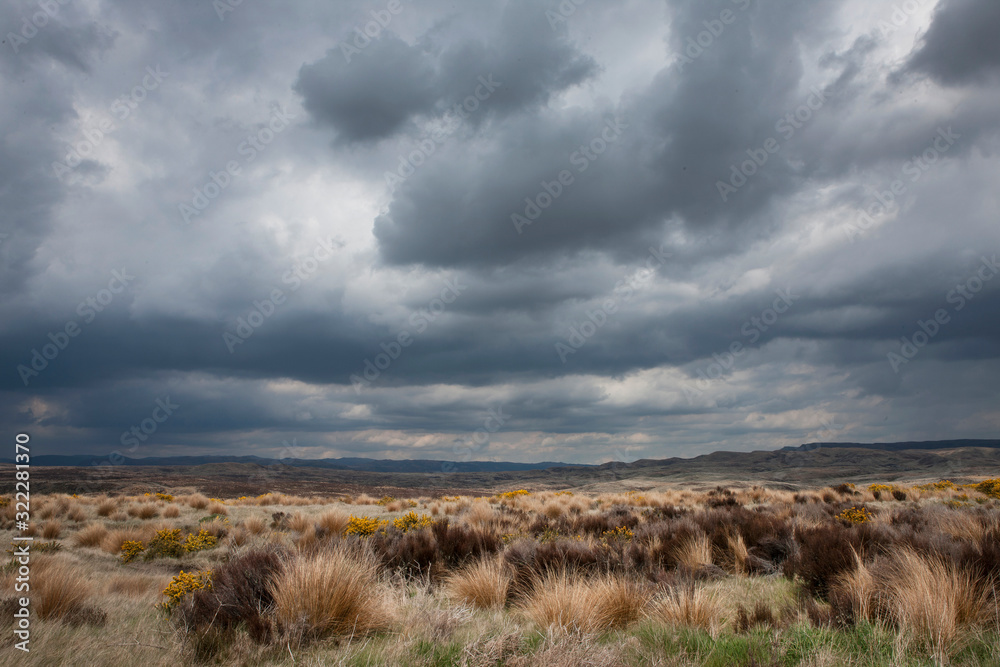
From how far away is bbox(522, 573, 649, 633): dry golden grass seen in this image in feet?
16.9

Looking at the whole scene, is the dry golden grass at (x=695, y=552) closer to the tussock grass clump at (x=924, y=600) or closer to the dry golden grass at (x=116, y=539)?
the tussock grass clump at (x=924, y=600)

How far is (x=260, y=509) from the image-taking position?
2222 centimetres

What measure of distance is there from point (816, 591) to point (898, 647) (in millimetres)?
3213

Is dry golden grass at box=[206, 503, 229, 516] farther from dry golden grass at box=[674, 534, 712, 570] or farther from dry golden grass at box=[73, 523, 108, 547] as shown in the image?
dry golden grass at box=[674, 534, 712, 570]

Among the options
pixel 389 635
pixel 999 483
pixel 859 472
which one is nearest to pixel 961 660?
pixel 389 635

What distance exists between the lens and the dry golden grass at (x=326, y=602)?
4.88m

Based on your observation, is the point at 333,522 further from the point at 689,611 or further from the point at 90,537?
the point at 689,611

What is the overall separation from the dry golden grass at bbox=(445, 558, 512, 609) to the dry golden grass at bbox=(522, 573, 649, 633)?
72cm

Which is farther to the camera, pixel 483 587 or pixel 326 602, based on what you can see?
pixel 483 587

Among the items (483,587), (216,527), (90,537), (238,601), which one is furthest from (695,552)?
(90,537)

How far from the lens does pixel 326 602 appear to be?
16.5 ft

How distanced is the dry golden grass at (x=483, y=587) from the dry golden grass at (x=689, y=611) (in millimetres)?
2091

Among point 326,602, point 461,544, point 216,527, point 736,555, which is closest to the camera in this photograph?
point 326,602

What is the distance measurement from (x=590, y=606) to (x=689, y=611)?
105cm
